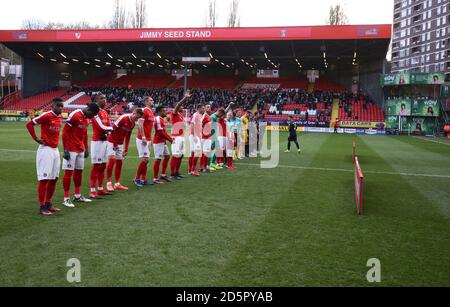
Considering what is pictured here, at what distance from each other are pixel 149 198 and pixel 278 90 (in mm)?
45015

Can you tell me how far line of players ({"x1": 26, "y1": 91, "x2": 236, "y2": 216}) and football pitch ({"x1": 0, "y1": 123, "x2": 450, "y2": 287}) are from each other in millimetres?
555

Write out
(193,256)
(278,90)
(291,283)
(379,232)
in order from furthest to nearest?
(278,90) → (379,232) → (193,256) → (291,283)

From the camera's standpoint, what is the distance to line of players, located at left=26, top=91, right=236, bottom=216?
24.1ft

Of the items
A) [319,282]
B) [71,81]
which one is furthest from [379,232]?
[71,81]

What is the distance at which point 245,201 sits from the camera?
340 inches

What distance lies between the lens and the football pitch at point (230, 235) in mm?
4566

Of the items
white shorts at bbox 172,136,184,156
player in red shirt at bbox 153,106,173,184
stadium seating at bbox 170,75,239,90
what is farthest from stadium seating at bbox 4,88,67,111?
player in red shirt at bbox 153,106,173,184

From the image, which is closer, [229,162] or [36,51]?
[229,162]

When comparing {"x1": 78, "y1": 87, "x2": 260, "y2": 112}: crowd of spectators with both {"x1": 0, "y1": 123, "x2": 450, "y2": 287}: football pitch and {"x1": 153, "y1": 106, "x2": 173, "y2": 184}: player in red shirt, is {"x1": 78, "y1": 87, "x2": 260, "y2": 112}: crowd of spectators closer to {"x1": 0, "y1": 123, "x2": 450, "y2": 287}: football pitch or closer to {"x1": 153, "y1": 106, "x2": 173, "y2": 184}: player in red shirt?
{"x1": 153, "y1": 106, "x2": 173, "y2": 184}: player in red shirt

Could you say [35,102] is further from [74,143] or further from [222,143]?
[74,143]

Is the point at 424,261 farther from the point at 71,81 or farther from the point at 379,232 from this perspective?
the point at 71,81

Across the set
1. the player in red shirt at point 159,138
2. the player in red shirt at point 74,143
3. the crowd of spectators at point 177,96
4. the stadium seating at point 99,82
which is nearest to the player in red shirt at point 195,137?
the player in red shirt at point 159,138

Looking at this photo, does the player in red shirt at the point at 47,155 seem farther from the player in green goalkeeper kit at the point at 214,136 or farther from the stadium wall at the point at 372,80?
the stadium wall at the point at 372,80

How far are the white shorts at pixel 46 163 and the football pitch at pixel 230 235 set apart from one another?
2.34 ft
